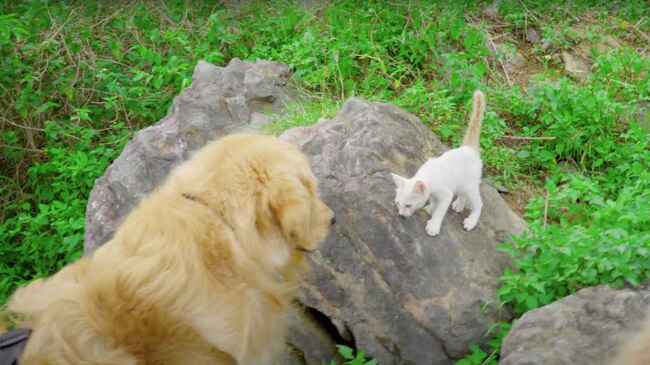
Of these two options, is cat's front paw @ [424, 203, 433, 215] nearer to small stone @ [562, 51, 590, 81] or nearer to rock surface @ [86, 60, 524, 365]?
rock surface @ [86, 60, 524, 365]

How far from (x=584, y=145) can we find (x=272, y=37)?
354 centimetres

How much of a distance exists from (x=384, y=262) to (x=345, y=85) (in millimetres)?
2494

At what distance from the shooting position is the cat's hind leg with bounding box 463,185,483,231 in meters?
4.38

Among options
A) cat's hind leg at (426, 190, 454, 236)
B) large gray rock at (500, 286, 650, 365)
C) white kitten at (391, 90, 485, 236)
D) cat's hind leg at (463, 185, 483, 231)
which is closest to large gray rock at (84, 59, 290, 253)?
white kitten at (391, 90, 485, 236)

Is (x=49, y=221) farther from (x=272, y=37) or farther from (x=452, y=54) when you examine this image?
(x=452, y=54)

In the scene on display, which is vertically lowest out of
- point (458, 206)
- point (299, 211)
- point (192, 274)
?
point (458, 206)

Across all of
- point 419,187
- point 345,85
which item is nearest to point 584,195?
point 419,187

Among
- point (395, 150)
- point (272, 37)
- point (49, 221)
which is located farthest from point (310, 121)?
point (49, 221)

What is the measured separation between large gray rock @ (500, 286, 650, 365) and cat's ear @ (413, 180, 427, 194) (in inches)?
38.3

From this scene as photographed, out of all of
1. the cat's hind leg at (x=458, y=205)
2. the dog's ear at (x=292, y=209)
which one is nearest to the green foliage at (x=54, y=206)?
the dog's ear at (x=292, y=209)

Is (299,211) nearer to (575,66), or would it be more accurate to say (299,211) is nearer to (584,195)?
(584,195)

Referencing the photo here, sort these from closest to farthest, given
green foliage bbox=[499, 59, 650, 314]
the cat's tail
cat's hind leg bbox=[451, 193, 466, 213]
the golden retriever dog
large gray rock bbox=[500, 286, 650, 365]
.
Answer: the golden retriever dog < large gray rock bbox=[500, 286, 650, 365] < green foliage bbox=[499, 59, 650, 314] < cat's hind leg bbox=[451, 193, 466, 213] < the cat's tail

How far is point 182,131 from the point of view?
5.34 metres

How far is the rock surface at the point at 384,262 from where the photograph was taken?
4137 millimetres
